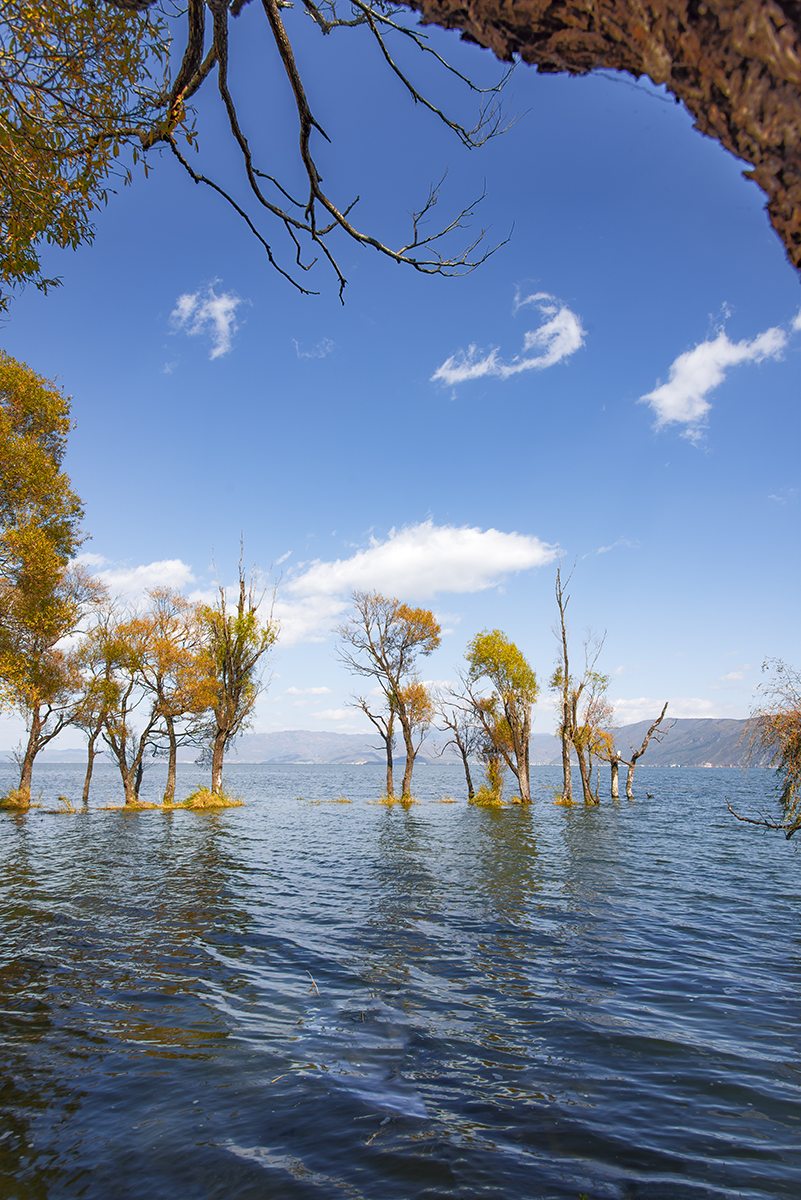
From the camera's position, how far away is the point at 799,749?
12.5m

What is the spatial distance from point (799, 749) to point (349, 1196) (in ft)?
41.5

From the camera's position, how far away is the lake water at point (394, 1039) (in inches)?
171

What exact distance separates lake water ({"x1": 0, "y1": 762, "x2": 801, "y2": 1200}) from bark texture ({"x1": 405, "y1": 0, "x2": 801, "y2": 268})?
6121mm

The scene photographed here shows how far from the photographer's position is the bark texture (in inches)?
56.3

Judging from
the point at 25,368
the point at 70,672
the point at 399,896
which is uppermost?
the point at 25,368

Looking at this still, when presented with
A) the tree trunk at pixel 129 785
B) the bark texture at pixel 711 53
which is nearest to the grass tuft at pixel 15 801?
the tree trunk at pixel 129 785

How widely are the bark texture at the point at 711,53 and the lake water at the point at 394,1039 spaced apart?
6.12m

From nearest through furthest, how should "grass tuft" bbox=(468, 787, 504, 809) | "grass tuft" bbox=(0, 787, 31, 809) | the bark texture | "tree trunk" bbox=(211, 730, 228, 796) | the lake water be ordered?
the bark texture
the lake water
"grass tuft" bbox=(0, 787, 31, 809)
"tree trunk" bbox=(211, 730, 228, 796)
"grass tuft" bbox=(468, 787, 504, 809)

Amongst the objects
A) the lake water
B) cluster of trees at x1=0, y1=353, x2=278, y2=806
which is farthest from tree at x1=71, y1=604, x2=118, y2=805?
the lake water

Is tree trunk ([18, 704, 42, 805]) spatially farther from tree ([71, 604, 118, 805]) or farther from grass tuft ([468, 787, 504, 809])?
grass tuft ([468, 787, 504, 809])

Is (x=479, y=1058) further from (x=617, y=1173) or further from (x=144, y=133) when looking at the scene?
(x=144, y=133)

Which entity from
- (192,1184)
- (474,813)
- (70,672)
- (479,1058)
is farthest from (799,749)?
(70,672)

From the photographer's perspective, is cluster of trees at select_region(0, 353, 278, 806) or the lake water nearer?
the lake water

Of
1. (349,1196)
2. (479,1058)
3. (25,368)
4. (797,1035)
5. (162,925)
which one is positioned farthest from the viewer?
(25,368)
